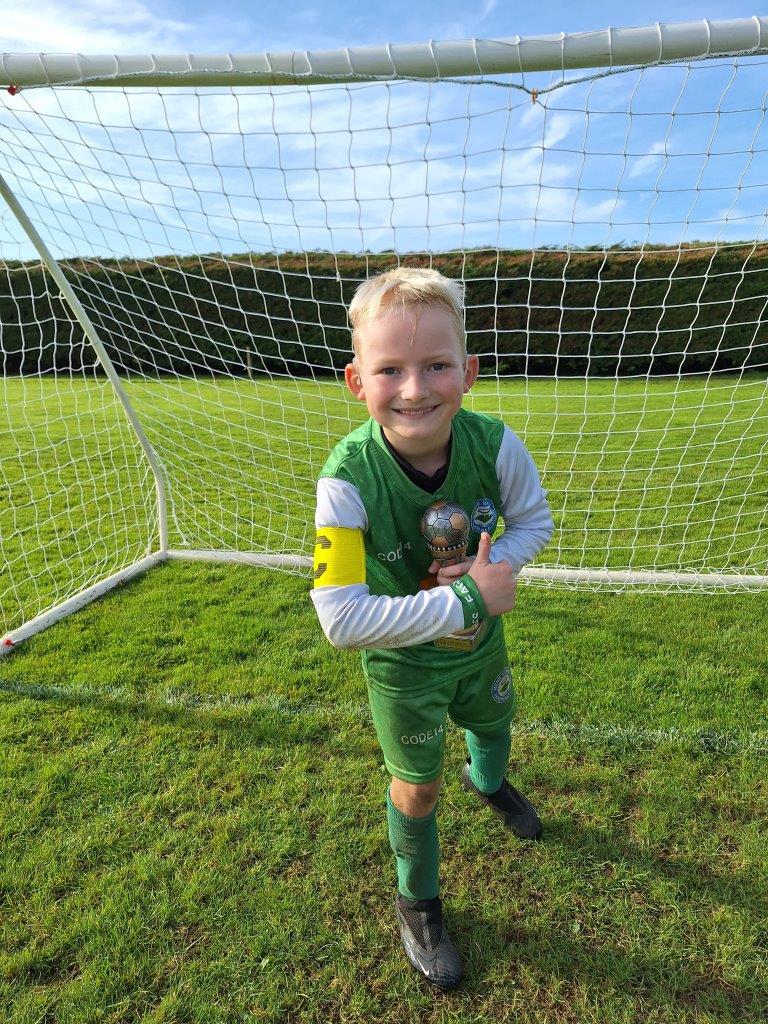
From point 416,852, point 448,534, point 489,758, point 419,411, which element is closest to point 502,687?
point 489,758

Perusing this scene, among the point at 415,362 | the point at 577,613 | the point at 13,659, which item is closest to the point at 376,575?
the point at 415,362

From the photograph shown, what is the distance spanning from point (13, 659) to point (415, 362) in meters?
2.92

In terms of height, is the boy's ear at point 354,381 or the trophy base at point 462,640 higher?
the boy's ear at point 354,381

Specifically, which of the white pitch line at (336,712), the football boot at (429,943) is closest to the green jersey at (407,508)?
the football boot at (429,943)

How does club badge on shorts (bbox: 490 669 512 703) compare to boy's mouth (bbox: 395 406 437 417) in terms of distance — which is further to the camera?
club badge on shorts (bbox: 490 669 512 703)

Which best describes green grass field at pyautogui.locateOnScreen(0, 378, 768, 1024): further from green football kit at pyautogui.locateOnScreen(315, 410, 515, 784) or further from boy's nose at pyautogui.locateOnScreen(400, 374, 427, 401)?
boy's nose at pyautogui.locateOnScreen(400, 374, 427, 401)

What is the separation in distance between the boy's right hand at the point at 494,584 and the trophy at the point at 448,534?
9 cm

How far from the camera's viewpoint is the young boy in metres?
1.39

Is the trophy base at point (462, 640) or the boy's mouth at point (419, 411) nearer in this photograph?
the boy's mouth at point (419, 411)

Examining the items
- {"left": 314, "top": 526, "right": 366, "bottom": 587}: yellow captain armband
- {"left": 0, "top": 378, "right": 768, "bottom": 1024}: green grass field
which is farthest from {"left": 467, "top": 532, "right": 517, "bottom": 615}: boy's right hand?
{"left": 0, "top": 378, "right": 768, "bottom": 1024}: green grass field

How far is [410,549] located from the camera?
1629 mm

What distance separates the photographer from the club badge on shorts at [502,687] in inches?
72.0

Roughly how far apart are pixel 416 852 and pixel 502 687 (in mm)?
497

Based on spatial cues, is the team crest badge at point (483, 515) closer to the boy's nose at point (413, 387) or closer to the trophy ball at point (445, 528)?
the trophy ball at point (445, 528)
